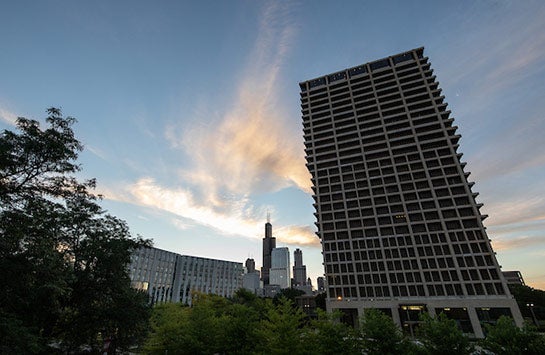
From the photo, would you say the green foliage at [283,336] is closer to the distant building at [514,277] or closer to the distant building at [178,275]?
the distant building at [178,275]

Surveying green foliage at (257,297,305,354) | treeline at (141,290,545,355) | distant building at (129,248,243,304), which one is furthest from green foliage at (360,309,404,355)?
distant building at (129,248,243,304)

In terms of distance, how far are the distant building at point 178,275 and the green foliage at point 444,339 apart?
4815 inches

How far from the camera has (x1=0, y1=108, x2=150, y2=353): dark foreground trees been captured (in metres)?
16.6

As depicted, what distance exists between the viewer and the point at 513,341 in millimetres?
15492

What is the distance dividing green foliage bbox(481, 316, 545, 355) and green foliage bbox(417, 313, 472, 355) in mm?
1203

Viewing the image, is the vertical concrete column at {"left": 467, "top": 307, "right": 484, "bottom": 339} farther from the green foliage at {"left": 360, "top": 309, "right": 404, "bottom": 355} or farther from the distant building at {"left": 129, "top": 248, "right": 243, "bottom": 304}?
the distant building at {"left": 129, "top": 248, "right": 243, "bottom": 304}

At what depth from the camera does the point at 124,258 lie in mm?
28234

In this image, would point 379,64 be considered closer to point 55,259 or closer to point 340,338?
point 340,338

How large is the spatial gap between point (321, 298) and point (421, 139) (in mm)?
71468

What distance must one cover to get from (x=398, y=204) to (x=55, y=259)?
78.6 meters

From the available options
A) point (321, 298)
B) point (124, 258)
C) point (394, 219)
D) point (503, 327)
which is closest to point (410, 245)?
point (394, 219)

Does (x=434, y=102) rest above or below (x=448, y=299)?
above

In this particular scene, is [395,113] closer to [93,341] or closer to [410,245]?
[410,245]

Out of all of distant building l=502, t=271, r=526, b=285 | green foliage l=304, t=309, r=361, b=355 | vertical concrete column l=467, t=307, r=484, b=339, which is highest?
distant building l=502, t=271, r=526, b=285
